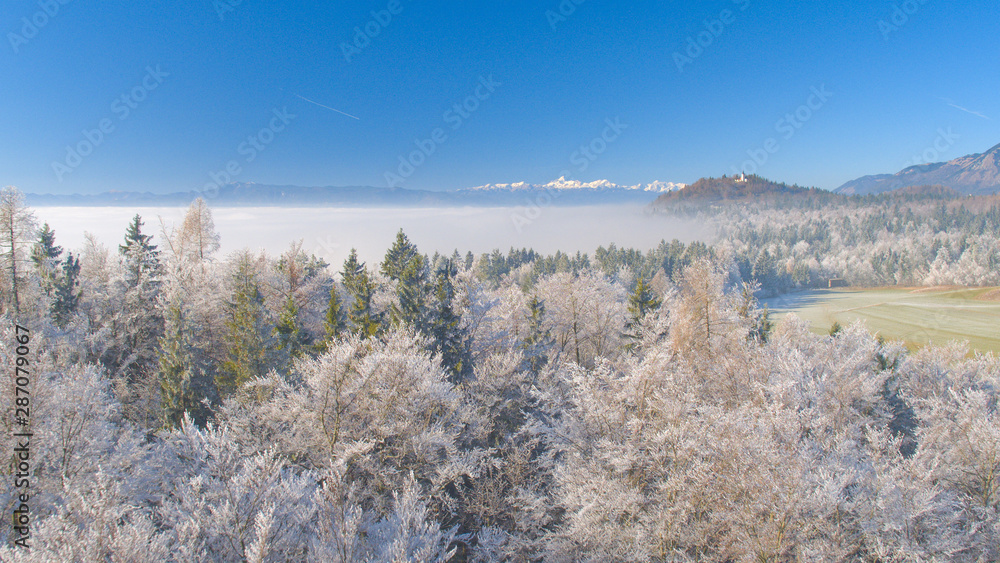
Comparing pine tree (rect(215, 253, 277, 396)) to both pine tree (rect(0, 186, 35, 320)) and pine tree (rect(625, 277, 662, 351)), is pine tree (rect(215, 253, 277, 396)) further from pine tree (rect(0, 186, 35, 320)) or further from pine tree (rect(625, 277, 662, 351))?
pine tree (rect(625, 277, 662, 351))

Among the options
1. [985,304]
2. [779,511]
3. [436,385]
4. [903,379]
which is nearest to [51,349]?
[436,385]

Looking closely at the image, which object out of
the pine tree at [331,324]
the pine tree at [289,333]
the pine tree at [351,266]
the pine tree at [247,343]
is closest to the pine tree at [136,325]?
the pine tree at [247,343]

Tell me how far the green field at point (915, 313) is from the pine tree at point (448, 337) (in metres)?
47.9

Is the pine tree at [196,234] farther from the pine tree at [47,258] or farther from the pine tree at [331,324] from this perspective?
the pine tree at [331,324]

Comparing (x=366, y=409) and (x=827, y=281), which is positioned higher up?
(x=366, y=409)

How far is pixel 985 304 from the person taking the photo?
3095 inches

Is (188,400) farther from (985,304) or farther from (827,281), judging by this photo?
(827,281)

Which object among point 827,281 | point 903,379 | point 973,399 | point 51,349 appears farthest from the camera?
point 827,281

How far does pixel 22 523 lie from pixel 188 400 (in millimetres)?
14270

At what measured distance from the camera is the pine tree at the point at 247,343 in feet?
70.7

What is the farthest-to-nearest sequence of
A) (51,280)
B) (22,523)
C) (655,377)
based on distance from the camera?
(51,280) < (655,377) < (22,523)

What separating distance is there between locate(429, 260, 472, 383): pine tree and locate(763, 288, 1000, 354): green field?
4793 centimetres

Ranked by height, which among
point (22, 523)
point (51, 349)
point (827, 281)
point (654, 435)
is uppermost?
point (51, 349)

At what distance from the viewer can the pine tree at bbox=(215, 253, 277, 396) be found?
21.5 m
